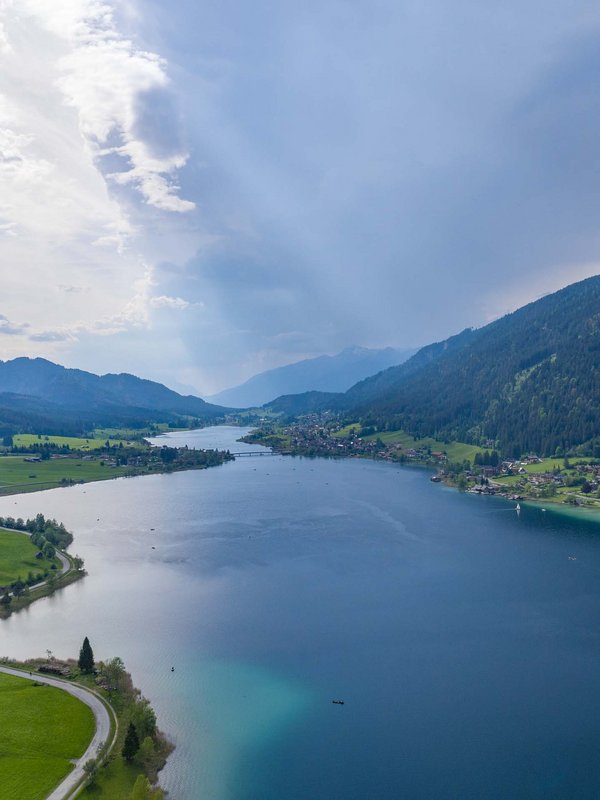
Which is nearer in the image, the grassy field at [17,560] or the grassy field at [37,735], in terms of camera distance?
the grassy field at [37,735]

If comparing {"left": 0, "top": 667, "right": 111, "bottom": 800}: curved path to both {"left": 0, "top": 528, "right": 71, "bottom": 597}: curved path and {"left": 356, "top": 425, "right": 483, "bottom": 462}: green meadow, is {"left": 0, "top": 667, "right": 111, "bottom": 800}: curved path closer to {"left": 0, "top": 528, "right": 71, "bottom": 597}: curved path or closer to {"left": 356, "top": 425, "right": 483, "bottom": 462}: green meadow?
{"left": 0, "top": 528, "right": 71, "bottom": 597}: curved path

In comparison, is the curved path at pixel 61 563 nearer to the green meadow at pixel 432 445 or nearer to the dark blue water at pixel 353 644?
the dark blue water at pixel 353 644

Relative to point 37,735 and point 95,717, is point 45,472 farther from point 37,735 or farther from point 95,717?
point 37,735

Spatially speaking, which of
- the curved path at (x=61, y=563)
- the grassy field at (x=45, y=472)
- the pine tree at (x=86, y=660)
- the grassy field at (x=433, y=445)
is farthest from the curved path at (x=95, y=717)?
the grassy field at (x=433, y=445)

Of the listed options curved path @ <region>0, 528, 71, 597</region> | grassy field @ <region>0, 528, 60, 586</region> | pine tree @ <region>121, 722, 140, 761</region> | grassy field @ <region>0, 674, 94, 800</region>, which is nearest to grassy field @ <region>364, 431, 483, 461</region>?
curved path @ <region>0, 528, 71, 597</region>

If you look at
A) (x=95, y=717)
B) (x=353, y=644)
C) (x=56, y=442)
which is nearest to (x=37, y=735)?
(x=95, y=717)
